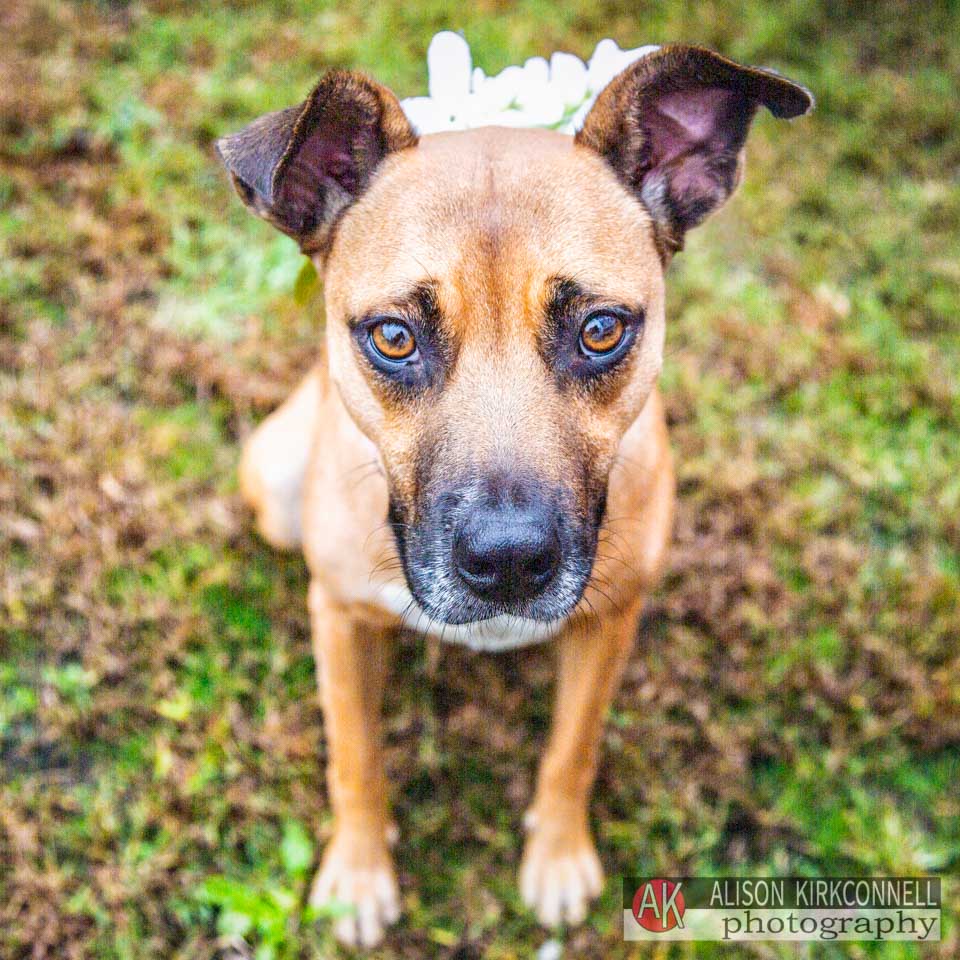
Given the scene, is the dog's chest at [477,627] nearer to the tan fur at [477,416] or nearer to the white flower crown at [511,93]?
the tan fur at [477,416]

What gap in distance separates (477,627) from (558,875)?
1.21m

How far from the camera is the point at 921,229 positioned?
567 centimetres

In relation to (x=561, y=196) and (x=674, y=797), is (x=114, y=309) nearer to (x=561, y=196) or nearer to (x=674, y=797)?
(x=561, y=196)

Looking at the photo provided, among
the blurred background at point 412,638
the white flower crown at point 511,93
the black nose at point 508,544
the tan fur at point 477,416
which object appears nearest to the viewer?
the black nose at point 508,544

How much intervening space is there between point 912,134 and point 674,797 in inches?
174

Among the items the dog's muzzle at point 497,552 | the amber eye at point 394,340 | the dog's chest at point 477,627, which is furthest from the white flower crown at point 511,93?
the dog's chest at point 477,627

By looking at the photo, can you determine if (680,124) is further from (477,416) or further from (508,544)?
(508,544)

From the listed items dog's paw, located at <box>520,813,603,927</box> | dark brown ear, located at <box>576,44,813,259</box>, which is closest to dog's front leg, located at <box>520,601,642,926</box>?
dog's paw, located at <box>520,813,603,927</box>

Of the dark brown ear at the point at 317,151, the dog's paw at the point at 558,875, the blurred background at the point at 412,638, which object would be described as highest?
the dark brown ear at the point at 317,151

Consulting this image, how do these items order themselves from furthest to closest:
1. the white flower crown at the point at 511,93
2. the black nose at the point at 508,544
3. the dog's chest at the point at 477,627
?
the dog's chest at the point at 477,627
the white flower crown at the point at 511,93
the black nose at the point at 508,544

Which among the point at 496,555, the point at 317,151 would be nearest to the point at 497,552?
the point at 496,555

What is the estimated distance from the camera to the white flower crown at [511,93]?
288 centimetres

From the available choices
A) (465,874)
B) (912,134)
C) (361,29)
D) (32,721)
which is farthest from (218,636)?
(912,134)

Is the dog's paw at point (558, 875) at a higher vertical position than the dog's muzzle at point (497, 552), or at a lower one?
lower
